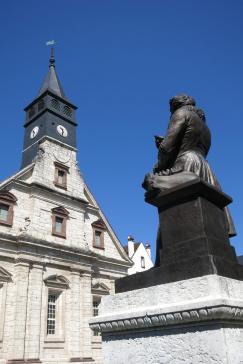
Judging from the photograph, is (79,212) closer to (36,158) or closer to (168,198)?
(36,158)

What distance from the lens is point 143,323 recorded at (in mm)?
3164

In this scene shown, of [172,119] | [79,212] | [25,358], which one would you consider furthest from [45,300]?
[172,119]

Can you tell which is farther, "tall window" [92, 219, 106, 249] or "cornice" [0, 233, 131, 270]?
Result: "tall window" [92, 219, 106, 249]

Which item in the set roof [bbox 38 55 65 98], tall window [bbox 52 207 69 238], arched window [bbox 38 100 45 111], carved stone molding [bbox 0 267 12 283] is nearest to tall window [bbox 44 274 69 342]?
carved stone molding [bbox 0 267 12 283]

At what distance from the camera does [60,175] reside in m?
→ 26.0

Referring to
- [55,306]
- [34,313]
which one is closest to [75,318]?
[55,306]

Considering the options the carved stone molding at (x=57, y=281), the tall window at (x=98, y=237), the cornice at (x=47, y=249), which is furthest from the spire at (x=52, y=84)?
the carved stone molding at (x=57, y=281)

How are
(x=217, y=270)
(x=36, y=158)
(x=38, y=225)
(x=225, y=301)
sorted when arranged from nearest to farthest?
(x=225, y=301) < (x=217, y=270) < (x=38, y=225) < (x=36, y=158)

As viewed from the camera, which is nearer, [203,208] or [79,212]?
[203,208]

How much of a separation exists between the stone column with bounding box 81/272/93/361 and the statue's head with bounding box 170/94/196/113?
61.4ft

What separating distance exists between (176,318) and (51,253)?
19856mm

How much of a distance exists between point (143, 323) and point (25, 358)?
17.6 meters

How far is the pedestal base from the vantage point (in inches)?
106

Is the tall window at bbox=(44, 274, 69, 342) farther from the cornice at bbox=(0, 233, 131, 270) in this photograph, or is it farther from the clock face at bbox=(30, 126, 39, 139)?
the clock face at bbox=(30, 126, 39, 139)
